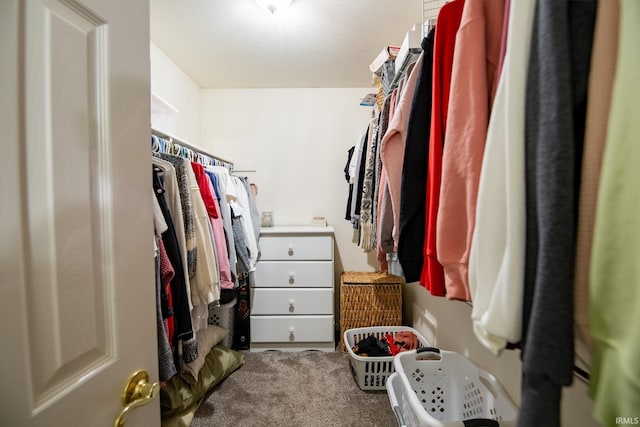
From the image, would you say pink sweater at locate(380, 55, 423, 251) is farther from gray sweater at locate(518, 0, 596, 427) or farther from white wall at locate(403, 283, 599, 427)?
white wall at locate(403, 283, 599, 427)

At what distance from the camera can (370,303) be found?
176 cm

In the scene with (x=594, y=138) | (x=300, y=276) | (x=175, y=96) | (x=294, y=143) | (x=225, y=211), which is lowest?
(x=300, y=276)

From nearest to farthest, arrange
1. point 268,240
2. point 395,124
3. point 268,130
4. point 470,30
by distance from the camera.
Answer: point 470,30 < point 395,124 < point 268,240 < point 268,130

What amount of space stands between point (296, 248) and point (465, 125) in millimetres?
1467

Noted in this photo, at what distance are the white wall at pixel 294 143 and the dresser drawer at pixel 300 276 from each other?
0.43 m

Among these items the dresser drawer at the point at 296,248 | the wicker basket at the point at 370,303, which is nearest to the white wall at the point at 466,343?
the wicker basket at the point at 370,303

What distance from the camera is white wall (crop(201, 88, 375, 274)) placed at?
2166mm

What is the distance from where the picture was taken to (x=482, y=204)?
0.36m

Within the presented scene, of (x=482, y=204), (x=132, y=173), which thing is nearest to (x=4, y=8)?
(x=132, y=173)

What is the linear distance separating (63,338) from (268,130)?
82.3 inches

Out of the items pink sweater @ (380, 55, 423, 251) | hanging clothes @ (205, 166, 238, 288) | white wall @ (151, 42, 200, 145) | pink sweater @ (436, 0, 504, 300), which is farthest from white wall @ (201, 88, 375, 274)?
pink sweater @ (436, 0, 504, 300)

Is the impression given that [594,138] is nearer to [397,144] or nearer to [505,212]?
[505,212]

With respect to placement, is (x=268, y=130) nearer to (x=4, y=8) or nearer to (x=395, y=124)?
(x=395, y=124)

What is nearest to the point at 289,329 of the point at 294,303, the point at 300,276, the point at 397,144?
the point at 294,303
